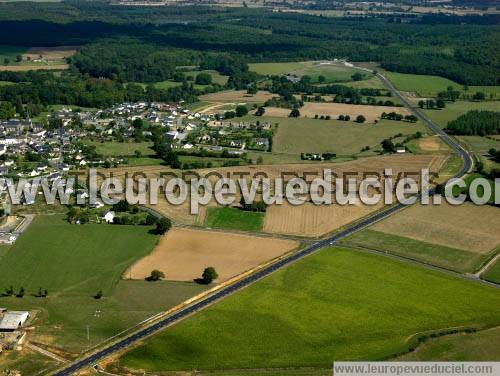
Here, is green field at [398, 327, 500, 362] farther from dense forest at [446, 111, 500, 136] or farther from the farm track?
dense forest at [446, 111, 500, 136]

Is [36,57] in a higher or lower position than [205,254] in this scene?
higher

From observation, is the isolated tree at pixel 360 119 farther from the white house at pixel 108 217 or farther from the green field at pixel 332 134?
the white house at pixel 108 217

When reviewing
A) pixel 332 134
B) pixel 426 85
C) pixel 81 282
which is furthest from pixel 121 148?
pixel 426 85

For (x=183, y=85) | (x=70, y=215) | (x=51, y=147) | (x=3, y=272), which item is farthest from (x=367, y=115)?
(x=3, y=272)

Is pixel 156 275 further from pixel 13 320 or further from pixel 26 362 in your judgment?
pixel 26 362

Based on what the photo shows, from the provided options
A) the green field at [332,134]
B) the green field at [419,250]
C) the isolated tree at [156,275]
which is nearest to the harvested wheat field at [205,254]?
the isolated tree at [156,275]

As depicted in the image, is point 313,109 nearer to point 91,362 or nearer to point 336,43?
point 336,43

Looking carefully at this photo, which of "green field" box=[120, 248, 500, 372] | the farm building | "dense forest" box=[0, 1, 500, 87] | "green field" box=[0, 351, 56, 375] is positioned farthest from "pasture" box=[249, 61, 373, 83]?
"green field" box=[0, 351, 56, 375]
